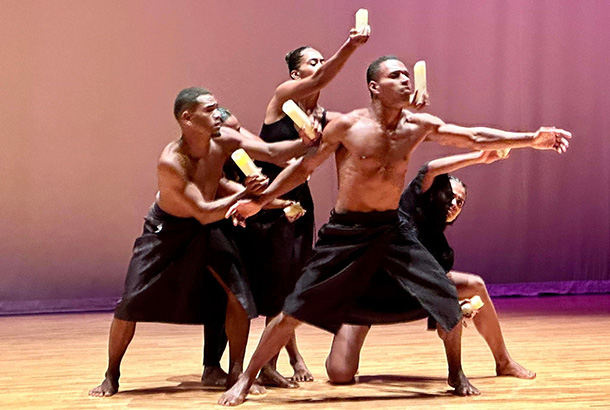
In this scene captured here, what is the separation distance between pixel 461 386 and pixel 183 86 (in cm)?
411

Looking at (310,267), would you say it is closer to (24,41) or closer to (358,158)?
(358,158)

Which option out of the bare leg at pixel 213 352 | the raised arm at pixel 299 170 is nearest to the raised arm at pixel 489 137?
the raised arm at pixel 299 170

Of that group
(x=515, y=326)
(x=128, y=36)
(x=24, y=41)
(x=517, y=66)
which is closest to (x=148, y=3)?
(x=128, y=36)

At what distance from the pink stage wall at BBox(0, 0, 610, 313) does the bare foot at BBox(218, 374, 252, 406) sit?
372 centimetres

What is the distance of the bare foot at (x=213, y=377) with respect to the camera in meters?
4.50

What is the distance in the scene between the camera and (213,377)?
4.54 m

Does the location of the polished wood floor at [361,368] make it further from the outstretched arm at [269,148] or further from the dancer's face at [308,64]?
the dancer's face at [308,64]

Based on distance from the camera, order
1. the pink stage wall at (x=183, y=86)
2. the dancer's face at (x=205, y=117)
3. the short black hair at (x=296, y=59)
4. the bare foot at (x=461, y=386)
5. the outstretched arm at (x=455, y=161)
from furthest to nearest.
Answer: the pink stage wall at (x=183, y=86)
the short black hair at (x=296, y=59)
the outstretched arm at (x=455, y=161)
the dancer's face at (x=205, y=117)
the bare foot at (x=461, y=386)

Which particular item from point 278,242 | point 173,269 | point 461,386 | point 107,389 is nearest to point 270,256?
point 278,242

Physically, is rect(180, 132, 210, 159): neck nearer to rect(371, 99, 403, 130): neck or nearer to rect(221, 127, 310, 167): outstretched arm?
rect(221, 127, 310, 167): outstretched arm

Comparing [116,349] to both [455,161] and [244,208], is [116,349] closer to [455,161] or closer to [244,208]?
[244,208]

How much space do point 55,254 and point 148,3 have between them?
2.06 metres

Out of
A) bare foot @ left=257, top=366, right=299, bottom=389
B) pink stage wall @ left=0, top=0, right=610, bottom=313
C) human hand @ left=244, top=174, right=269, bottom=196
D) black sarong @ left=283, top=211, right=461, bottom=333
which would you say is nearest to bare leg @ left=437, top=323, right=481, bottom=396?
black sarong @ left=283, top=211, right=461, bottom=333

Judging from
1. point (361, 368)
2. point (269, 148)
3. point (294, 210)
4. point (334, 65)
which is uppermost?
point (334, 65)
